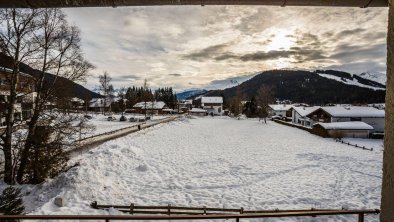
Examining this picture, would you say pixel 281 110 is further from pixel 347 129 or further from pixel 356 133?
pixel 347 129

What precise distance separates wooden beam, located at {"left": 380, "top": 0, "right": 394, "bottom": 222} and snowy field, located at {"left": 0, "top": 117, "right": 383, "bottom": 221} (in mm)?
10179

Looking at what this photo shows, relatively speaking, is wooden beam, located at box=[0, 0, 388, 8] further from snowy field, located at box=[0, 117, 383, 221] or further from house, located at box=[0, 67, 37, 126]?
house, located at box=[0, 67, 37, 126]

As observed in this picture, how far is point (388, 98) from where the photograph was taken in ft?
10.4

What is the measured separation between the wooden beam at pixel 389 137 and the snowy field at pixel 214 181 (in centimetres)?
1018

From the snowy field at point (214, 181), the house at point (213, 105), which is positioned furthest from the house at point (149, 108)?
the snowy field at point (214, 181)

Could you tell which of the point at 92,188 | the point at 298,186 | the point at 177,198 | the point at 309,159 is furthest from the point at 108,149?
the point at 309,159

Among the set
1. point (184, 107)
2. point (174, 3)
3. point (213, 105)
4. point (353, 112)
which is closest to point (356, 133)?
point (353, 112)

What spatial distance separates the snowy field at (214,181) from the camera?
46.3 feet

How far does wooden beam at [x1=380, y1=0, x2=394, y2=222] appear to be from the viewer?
10.1 ft

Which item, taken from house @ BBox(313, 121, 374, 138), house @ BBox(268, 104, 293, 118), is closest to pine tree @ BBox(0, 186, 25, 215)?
house @ BBox(313, 121, 374, 138)

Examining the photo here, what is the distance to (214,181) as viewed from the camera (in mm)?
18344

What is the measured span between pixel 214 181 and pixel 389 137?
52.4 feet

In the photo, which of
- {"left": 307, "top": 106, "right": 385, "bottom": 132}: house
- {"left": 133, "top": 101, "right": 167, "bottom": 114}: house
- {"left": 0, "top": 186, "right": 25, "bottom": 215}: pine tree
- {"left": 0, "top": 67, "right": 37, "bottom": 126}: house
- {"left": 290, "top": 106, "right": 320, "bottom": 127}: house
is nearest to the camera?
{"left": 0, "top": 186, "right": 25, "bottom": 215}: pine tree

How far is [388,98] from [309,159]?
84.0ft
